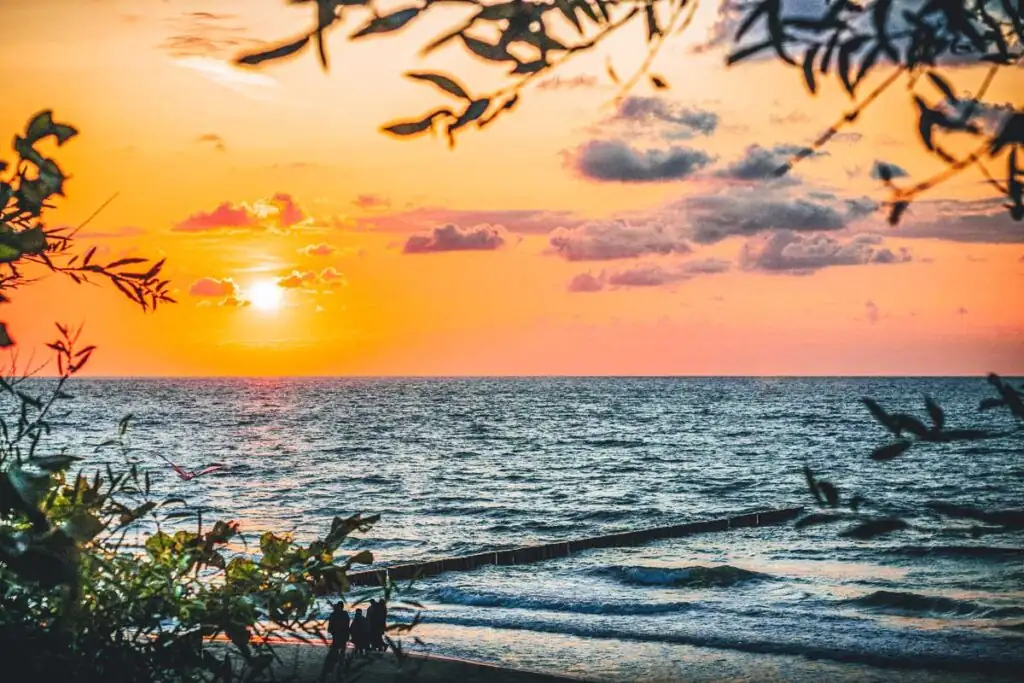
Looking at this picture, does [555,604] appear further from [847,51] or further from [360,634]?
[847,51]

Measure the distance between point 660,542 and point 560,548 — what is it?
3.85m

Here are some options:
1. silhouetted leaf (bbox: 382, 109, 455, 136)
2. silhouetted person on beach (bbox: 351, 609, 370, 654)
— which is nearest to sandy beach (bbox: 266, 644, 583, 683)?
silhouetted person on beach (bbox: 351, 609, 370, 654)

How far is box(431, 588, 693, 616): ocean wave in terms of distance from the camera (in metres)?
22.5

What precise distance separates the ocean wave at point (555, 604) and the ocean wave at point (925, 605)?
3.93m

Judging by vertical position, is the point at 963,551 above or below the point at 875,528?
below

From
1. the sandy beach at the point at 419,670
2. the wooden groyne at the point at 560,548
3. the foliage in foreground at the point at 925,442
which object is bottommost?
the wooden groyne at the point at 560,548

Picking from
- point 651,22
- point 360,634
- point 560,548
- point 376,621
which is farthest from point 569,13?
point 560,548

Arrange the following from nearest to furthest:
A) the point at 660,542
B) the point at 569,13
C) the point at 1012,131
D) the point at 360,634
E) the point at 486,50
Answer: the point at 1012,131, the point at 486,50, the point at 569,13, the point at 360,634, the point at 660,542

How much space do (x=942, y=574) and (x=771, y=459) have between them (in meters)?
39.9

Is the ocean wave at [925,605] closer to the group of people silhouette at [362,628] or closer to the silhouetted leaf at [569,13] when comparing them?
the group of people silhouette at [362,628]

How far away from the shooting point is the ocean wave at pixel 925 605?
21859mm

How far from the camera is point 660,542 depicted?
30984mm

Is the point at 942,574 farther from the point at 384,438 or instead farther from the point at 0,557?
the point at 384,438

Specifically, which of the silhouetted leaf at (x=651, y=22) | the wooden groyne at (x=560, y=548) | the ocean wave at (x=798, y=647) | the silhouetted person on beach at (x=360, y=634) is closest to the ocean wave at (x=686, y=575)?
the wooden groyne at (x=560, y=548)
